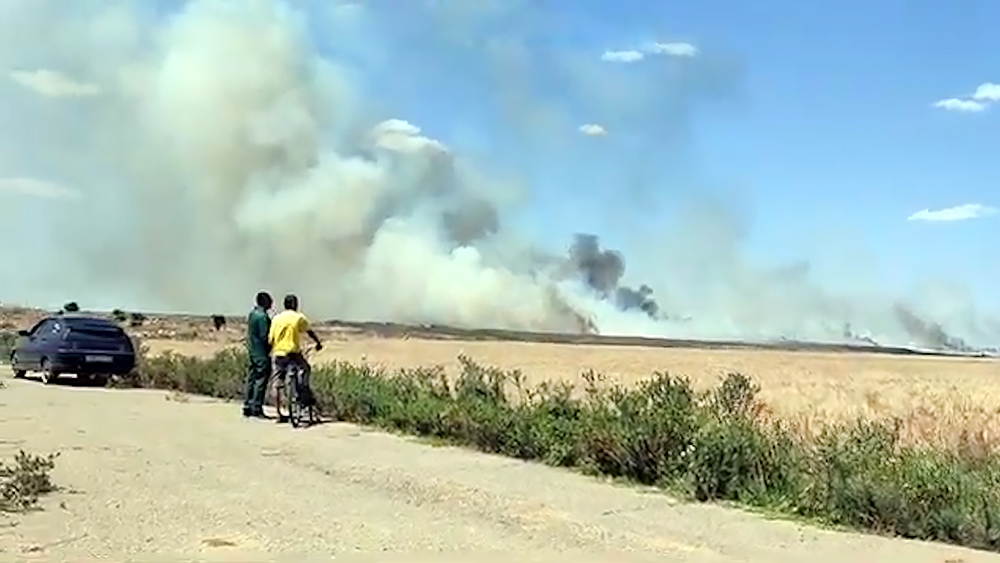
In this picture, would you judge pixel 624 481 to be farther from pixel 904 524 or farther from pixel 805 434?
pixel 904 524

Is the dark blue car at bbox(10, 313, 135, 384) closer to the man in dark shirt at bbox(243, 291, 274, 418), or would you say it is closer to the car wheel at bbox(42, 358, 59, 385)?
the car wheel at bbox(42, 358, 59, 385)

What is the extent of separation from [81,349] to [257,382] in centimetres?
1051

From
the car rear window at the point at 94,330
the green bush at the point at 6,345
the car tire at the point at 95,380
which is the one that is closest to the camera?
the car tire at the point at 95,380

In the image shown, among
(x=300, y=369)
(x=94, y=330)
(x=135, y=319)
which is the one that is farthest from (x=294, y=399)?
(x=135, y=319)

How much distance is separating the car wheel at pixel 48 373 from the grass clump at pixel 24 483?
16.4 meters

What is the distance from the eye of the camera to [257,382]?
708 inches

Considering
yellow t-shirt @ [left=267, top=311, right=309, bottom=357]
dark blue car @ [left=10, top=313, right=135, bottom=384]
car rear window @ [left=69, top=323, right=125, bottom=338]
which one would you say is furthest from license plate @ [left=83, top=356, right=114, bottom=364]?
yellow t-shirt @ [left=267, top=311, right=309, bottom=357]

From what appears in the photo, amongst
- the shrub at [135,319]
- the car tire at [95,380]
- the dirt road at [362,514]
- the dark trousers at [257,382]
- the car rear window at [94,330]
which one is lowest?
the dirt road at [362,514]

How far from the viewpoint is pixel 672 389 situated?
13.7 m

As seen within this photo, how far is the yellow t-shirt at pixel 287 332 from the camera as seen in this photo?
667 inches

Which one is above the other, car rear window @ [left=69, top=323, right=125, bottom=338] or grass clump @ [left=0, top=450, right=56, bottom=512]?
car rear window @ [left=69, top=323, right=125, bottom=338]

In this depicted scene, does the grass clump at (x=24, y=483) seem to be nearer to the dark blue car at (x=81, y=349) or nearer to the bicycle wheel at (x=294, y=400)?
the bicycle wheel at (x=294, y=400)

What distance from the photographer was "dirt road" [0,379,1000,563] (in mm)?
8391

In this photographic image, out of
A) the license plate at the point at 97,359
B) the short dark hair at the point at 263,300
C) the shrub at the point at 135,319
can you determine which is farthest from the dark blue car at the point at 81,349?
the shrub at the point at 135,319
